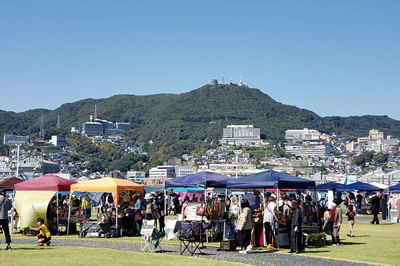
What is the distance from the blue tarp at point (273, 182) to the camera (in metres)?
17.8

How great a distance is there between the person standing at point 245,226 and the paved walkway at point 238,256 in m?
0.27

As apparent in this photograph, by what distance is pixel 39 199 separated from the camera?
21047 millimetres

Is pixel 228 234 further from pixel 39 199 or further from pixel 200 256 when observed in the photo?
pixel 39 199

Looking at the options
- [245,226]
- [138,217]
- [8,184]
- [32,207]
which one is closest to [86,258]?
[245,226]

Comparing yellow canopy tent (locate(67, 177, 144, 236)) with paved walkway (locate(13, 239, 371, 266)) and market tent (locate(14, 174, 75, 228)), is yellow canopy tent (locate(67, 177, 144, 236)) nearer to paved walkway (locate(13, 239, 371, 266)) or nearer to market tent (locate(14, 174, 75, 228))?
market tent (locate(14, 174, 75, 228))

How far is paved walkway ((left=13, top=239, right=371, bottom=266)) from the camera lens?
14.3 metres

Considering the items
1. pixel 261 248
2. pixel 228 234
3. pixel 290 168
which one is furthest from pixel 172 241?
pixel 290 168

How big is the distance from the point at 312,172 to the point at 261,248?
599 ft

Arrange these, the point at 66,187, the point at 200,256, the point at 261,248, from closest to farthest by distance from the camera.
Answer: the point at 200,256, the point at 261,248, the point at 66,187

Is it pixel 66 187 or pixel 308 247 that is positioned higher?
pixel 66 187

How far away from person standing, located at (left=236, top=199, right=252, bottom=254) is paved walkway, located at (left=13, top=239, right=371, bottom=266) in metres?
0.27

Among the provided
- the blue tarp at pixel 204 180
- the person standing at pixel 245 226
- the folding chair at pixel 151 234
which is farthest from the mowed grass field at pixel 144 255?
the blue tarp at pixel 204 180

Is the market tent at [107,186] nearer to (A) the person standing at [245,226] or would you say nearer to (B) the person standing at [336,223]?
(A) the person standing at [245,226]

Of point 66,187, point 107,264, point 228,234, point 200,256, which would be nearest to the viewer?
point 107,264
